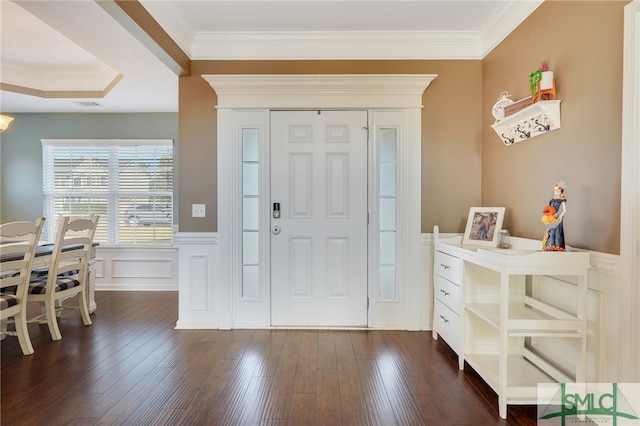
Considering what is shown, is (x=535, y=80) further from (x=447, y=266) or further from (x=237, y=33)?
(x=237, y=33)

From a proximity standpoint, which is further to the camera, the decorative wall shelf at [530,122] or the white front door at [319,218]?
the white front door at [319,218]

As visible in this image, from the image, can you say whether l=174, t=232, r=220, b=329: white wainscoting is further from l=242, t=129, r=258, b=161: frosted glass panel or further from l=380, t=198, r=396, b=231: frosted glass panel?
l=380, t=198, r=396, b=231: frosted glass panel

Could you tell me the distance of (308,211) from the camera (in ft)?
10.0

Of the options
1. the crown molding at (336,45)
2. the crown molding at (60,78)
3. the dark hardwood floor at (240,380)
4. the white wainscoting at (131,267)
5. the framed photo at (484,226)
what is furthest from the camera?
the white wainscoting at (131,267)

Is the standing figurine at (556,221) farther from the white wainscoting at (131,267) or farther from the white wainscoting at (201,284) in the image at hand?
the white wainscoting at (131,267)

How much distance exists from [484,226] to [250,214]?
78.9 inches

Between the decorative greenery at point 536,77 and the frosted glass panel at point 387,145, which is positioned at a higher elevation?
the decorative greenery at point 536,77

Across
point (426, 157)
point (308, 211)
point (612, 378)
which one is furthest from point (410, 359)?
point (426, 157)

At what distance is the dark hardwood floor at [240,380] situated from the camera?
1773mm

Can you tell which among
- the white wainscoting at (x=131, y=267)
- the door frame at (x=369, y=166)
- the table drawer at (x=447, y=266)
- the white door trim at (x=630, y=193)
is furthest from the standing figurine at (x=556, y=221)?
the white wainscoting at (x=131, y=267)

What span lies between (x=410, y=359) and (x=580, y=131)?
1.83m

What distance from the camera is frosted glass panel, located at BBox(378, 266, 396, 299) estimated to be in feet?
10.1

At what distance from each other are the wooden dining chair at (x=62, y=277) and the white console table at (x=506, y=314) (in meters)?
3.19

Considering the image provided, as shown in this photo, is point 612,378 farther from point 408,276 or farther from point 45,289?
point 45,289
